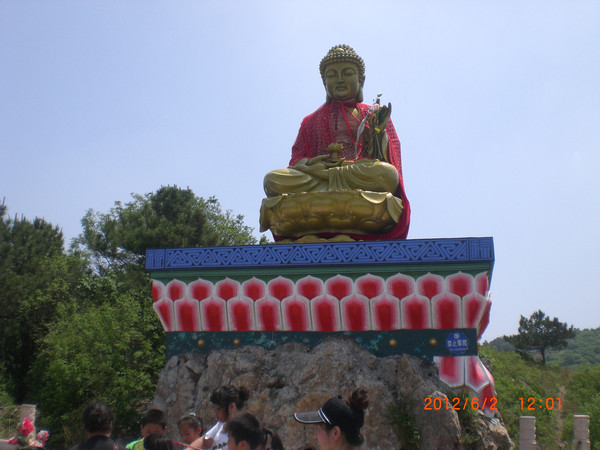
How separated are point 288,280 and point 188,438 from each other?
3.28m

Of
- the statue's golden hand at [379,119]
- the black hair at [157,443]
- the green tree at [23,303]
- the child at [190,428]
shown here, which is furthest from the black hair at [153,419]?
the green tree at [23,303]

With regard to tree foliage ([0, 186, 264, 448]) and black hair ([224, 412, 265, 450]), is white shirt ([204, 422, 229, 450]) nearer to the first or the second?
black hair ([224, 412, 265, 450])

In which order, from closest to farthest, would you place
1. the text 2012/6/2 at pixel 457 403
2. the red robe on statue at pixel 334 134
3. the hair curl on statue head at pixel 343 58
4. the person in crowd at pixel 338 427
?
the person in crowd at pixel 338 427, the text 2012/6/2 at pixel 457 403, the red robe on statue at pixel 334 134, the hair curl on statue head at pixel 343 58

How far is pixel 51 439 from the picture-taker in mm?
9594

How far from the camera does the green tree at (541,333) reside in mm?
22547

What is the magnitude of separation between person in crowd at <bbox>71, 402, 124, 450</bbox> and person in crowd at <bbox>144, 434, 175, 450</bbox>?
0.32 metres

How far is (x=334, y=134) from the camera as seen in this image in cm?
909

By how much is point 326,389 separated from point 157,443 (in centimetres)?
299

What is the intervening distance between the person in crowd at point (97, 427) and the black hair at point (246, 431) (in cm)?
57

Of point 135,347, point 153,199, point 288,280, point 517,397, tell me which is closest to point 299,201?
point 288,280

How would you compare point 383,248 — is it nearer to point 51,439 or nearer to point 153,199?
point 51,439

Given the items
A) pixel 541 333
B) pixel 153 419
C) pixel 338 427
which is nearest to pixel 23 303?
pixel 153 419

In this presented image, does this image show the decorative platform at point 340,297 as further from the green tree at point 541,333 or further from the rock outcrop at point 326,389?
the green tree at point 541,333

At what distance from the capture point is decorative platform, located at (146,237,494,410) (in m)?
6.37
